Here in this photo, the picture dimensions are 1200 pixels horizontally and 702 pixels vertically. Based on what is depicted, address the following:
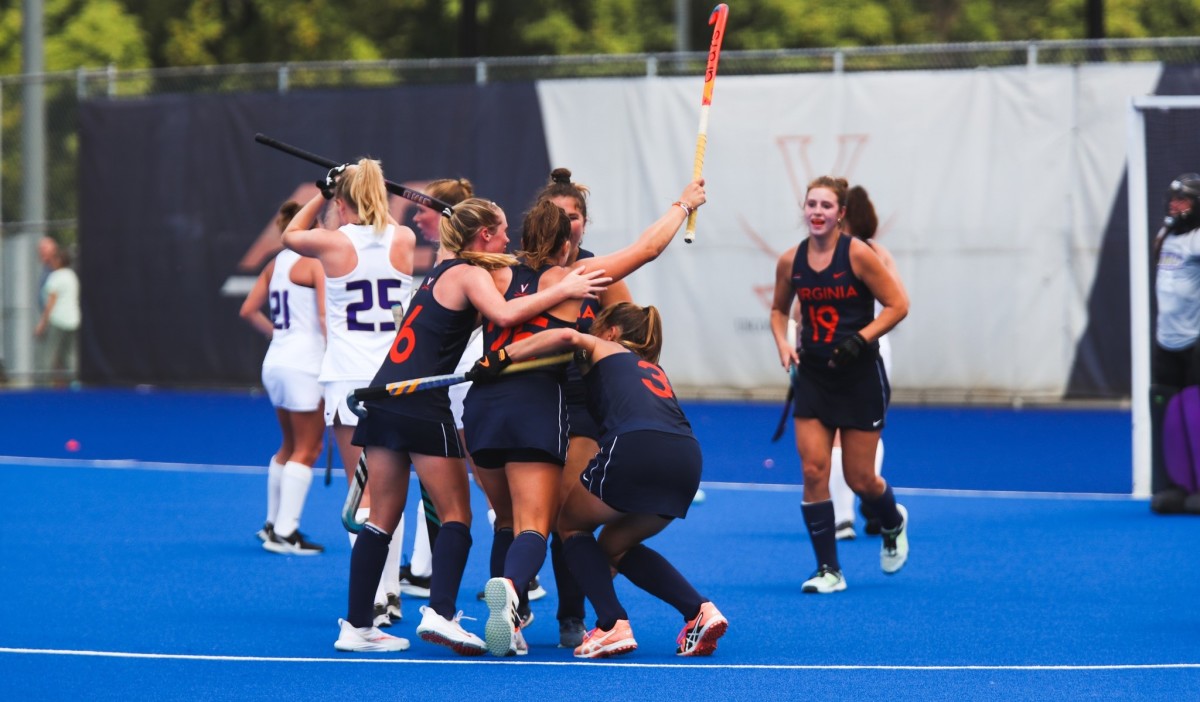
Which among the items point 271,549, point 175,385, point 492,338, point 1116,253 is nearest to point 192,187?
point 175,385

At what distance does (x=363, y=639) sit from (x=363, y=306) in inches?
68.1

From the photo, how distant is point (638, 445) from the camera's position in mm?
6617

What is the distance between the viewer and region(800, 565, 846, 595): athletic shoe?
8484 mm

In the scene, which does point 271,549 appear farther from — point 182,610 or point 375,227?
point 375,227

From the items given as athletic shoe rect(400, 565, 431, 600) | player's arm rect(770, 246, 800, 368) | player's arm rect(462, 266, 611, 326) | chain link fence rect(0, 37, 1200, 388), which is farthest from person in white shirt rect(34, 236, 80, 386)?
player's arm rect(462, 266, 611, 326)

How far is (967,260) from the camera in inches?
734

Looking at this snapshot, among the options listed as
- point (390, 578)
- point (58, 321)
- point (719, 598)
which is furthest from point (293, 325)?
point (58, 321)

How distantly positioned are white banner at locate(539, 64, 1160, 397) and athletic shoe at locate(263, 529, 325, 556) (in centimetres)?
988

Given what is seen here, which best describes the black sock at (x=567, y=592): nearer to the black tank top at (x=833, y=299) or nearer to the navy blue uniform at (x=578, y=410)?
the navy blue uniform at (x=578, y=410)

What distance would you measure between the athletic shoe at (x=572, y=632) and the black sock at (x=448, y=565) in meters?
0.53

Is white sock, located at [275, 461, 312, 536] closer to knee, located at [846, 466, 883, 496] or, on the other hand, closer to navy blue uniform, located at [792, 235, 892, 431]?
navy blue uniform, located at [792, 235, 892, 431]

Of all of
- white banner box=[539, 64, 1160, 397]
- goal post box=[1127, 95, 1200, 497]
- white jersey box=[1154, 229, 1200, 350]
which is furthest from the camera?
white banner box=[539, 64, 1160, 397]

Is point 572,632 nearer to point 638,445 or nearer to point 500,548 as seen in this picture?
point 500,548

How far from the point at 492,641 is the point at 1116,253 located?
42.5 feet
